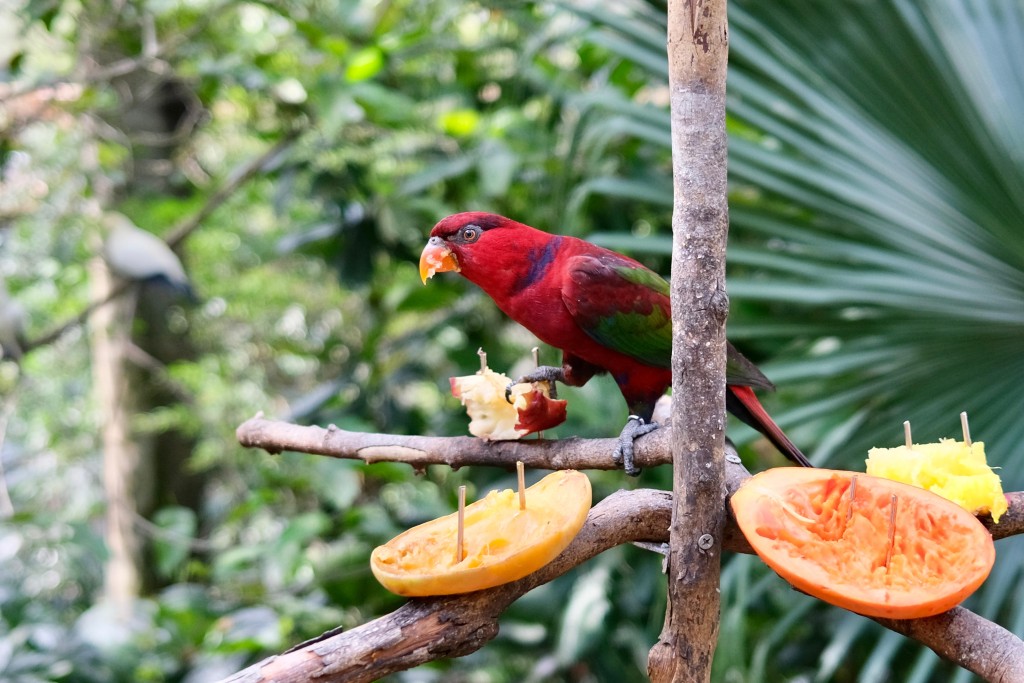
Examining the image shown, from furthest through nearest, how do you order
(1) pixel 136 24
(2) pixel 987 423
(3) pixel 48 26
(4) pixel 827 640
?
(1) pixel 136 24 → (4) pixel 827 640 → (3) pixel 48 26 → (2) pixel 987 423

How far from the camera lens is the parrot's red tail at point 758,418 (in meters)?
1.44

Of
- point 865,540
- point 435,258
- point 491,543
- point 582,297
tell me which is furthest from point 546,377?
point 865,540

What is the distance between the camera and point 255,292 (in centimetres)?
326

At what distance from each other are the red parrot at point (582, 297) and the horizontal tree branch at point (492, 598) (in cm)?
22

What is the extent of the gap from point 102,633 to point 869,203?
230cm

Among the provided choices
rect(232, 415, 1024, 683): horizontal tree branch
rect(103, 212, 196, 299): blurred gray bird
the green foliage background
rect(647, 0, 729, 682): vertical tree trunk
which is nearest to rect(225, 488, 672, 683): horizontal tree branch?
rect(232, 415, 1024, 683): horizontal tree branch

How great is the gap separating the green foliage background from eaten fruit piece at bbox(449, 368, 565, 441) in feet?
2.31

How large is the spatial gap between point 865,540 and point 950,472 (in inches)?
7.7

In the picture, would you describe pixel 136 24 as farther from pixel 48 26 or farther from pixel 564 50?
pixel 564 50

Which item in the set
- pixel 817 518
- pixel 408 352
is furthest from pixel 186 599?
pixel 817 518

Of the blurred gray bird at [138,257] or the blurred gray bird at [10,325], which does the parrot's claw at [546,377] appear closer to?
the blurred gray bird at [138,257]

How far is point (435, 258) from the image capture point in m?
1.42

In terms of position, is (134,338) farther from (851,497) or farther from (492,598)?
(851,497)

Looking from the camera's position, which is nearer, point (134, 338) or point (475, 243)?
point (475, 243)
